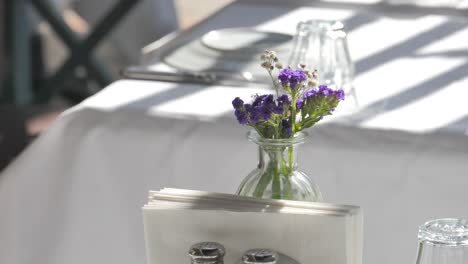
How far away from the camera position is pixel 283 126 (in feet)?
2.88

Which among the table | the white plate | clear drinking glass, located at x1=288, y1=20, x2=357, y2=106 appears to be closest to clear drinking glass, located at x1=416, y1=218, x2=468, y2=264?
the table

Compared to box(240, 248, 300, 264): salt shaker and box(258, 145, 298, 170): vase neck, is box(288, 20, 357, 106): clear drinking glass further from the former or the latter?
box(240, 248, 300, 264): salt shaker

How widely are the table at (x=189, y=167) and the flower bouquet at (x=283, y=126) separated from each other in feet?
1.45

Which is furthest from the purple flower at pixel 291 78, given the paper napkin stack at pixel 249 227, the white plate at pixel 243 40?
the white plate at pixel 243 40

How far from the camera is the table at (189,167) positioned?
1318 mm

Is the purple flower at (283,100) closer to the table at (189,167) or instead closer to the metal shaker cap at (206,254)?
the metal shaker cap at (206,254)

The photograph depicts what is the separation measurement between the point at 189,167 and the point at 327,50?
29cm

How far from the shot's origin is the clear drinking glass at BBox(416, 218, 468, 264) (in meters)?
0.73

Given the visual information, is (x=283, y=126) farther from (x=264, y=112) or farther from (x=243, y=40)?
(x=243, y=40)

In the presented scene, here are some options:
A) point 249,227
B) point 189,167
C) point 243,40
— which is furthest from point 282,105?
point 243,40

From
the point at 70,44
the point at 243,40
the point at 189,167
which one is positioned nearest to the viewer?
the point at 189,167

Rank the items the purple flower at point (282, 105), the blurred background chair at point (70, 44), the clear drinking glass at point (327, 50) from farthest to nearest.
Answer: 1. the blurred background chair at point (70, 44)
2. the clear drinking glass at point (327, 50)
3. the purple flower at point (282, 105)

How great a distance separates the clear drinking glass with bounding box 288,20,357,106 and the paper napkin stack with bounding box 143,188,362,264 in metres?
0.68

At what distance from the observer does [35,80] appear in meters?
3.98
